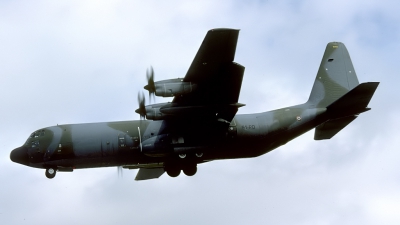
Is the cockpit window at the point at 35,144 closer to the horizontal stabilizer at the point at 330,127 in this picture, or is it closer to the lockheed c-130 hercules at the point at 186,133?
the lockheed c-130 hercules at the point at 186,133

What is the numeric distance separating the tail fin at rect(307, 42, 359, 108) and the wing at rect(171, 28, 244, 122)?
5577mm

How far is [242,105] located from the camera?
1179 inches

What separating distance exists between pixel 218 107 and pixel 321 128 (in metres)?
5.98

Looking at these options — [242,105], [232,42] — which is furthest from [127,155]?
[232,42]

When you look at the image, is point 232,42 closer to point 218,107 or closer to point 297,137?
point 218,107

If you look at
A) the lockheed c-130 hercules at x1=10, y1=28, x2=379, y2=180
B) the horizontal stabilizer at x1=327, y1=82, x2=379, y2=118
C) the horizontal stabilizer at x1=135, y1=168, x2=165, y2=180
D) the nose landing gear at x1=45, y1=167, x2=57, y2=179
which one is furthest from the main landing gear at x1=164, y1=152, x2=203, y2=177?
the horizontal stabilizer at x1=327, y1=82, x2=379, y2=118

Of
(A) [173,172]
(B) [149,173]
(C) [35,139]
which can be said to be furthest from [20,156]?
(B) [149,173]

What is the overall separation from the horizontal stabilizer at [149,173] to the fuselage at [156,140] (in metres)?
4.40

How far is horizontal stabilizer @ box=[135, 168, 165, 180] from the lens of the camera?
36.4 m

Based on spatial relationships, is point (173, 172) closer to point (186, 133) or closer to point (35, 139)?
point (186, 133)

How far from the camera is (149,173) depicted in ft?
120

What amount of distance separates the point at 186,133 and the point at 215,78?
11.8ft

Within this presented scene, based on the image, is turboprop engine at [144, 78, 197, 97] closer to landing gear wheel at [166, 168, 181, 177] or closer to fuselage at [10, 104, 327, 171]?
fuselage at [10, 104, 327, 171]

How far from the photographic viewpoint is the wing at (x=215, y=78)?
26844 millimetres
